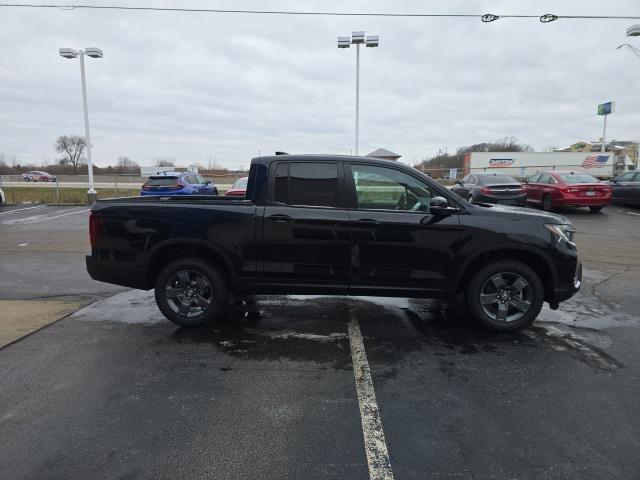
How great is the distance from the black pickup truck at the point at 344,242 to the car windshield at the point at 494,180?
1269cm

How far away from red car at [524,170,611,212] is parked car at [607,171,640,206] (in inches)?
79.3

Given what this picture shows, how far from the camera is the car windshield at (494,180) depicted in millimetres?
16661

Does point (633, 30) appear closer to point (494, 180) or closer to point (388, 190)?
point (494, 180)

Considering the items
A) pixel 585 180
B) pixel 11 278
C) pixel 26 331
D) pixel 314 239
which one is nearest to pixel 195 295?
pixel 314 239

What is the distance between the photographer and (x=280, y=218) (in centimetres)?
464

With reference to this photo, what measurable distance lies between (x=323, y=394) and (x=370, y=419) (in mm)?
494

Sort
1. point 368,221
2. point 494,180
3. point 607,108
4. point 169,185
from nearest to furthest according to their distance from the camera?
point 368,221 < point 169,185 < point 494,180 < point 607,108

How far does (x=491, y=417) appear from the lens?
3162 mm

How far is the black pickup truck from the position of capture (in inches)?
181

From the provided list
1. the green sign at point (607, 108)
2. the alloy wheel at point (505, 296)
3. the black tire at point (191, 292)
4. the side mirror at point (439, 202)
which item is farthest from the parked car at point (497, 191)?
the green sign at point (607, 108)

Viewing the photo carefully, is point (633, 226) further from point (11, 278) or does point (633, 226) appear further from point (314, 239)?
point (11, 278)

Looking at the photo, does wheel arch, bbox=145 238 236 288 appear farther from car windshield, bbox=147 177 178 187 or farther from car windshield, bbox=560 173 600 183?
car windshield, bbox=560 173 600 183

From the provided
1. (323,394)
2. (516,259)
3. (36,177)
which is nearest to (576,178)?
(516,259)

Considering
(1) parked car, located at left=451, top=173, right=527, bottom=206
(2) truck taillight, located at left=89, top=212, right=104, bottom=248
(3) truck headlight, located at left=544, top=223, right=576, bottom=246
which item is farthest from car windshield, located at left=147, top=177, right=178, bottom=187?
(3) truck headlight, located at left=544, top=223, right=576, bottom=246
